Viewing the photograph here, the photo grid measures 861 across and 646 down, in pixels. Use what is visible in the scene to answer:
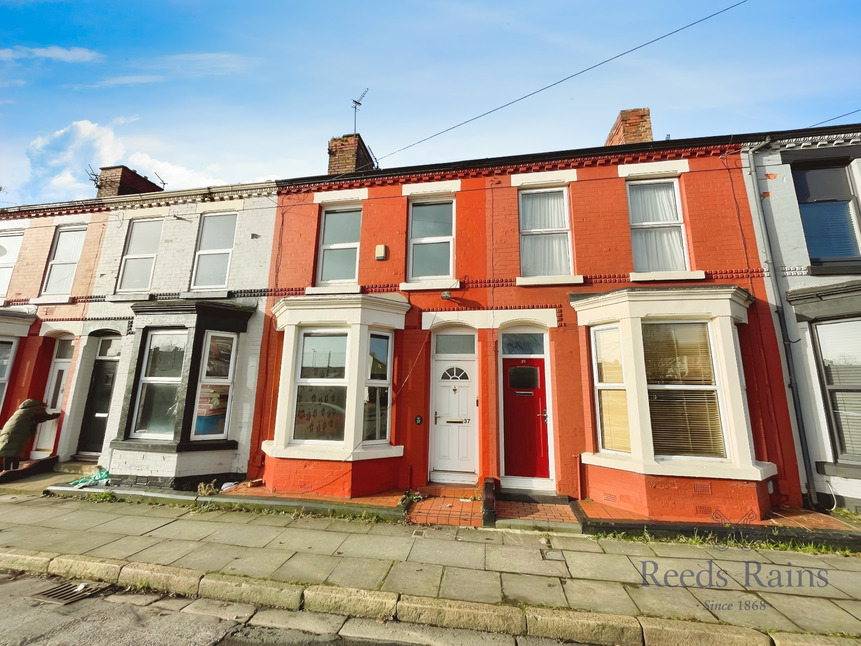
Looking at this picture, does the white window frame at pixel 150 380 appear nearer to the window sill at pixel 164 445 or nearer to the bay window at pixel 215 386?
the window sill at pixel 164 445

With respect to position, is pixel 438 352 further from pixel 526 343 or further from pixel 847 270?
pixel 847 270

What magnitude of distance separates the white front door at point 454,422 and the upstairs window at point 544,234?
7.72ft

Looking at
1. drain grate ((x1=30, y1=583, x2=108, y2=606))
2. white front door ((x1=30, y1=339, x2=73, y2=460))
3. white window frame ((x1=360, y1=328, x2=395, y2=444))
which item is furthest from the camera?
white front door ((x1=30, y1=339, x2=73, y2=460))

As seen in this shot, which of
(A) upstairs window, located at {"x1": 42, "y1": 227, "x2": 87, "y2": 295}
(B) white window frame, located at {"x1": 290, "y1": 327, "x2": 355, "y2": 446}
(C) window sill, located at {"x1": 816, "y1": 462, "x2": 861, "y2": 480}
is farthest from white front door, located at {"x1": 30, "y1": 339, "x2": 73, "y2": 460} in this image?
(C) window sill, located at {"x1": 816, "y1": 462, "x2": 861, "y2": 480}

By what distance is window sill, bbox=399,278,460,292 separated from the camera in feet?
22.9

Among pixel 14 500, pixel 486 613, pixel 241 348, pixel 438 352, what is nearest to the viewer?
pixel 486 613

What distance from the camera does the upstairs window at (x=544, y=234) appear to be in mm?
7035

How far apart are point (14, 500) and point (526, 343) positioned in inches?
384

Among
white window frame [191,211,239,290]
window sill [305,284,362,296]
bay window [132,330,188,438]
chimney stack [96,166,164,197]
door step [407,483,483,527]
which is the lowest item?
door step [407,483,483,527]

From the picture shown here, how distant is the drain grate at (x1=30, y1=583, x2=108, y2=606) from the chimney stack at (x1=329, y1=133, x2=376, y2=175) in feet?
25.8

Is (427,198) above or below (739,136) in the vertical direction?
below

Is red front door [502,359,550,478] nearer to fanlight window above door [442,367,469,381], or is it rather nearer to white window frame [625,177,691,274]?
fanlight window above door [442,367,469,381]

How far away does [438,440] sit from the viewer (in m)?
6.66

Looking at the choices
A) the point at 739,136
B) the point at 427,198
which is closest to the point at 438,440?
the point at 427,198
